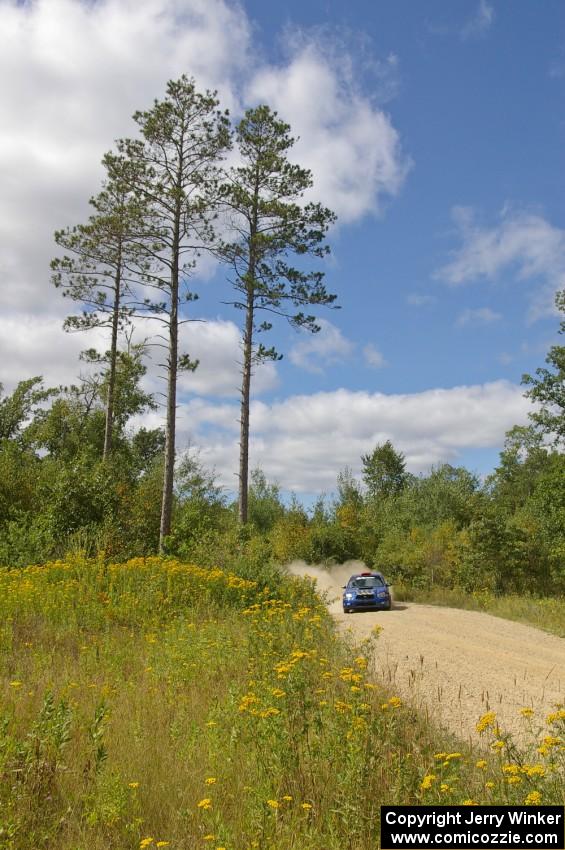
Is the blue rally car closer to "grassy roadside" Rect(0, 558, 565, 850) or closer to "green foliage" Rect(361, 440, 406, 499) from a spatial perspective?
"grassy roadside" Rect(0, 558, 565, 850)

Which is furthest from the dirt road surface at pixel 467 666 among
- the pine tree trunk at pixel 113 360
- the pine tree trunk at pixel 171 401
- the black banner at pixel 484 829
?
the pine tree trunk at pixel 113 360

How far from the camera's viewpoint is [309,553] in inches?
1055

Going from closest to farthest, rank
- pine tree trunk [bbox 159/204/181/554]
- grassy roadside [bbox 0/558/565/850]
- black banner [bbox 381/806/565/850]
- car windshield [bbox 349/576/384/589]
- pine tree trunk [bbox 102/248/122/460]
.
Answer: black banner [bbox 381/806/565/850], grassy roadside [bbox 0/558/565/850], car windshield [bbox 349/576/384/589], pine tree trunk [bbox 159/204/181/554], pine tree trunk [bbox 102/248/122/460]

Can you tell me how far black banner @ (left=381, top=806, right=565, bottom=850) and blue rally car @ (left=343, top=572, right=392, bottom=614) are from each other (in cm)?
1425

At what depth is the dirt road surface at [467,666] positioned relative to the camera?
6773 mm

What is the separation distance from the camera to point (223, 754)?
489 cm

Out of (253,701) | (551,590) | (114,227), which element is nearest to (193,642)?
(253,701)

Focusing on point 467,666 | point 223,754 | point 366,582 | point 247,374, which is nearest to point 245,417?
point 247,374

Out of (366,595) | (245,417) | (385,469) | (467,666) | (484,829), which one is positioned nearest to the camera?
(484,829)

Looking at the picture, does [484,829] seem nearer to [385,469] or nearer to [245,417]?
[245,417]

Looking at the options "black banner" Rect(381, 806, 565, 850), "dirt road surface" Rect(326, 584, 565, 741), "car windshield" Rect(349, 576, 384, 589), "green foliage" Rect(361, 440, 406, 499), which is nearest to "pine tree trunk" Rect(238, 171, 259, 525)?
"car windshield" Rect(349, 576, 384, 589)

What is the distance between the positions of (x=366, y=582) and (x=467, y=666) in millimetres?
8888

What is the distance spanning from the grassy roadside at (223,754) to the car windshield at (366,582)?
32.7 ft

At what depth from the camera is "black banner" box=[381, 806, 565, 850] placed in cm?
358
